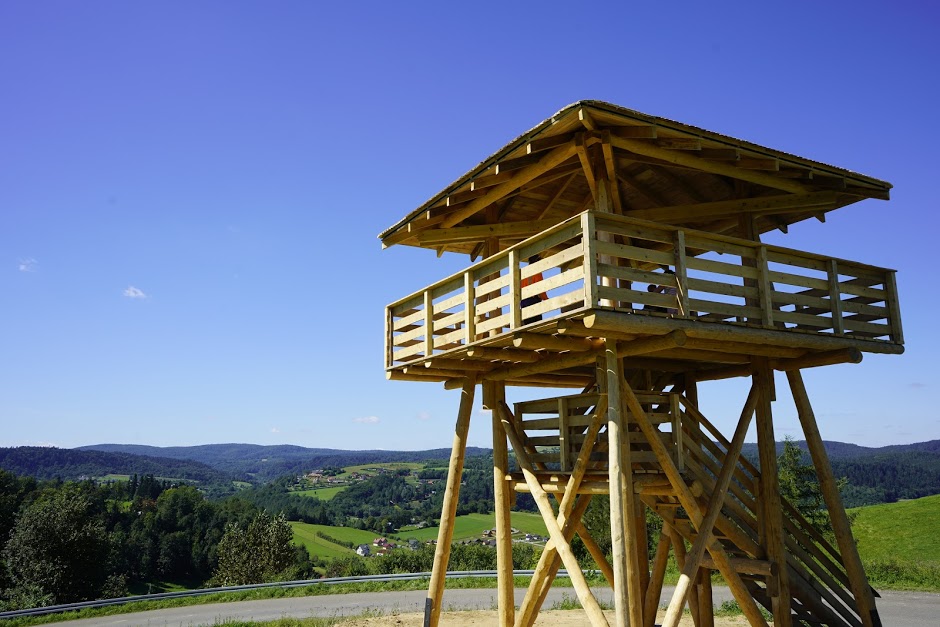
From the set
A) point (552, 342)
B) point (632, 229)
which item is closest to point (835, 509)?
point (552, 342)

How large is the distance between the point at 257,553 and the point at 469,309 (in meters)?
44.5

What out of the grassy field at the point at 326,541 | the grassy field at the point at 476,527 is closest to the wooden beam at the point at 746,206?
the grassy field at the point at 476,527

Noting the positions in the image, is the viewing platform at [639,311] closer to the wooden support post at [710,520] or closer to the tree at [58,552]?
the wooden support post at [710,520]

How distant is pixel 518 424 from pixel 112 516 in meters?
87.7

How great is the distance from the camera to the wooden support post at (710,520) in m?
10.1

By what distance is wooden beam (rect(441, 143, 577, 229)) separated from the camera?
423 inches

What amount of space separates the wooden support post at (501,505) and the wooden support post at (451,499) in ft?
1.24

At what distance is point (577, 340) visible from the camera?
1044cm

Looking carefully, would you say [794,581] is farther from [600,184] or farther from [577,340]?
[600,184]

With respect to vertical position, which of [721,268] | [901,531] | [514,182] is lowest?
[901,531]

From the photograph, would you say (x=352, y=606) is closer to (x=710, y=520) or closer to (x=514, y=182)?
(x=710, y=520)

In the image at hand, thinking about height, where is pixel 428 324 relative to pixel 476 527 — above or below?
above

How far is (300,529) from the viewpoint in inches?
3780

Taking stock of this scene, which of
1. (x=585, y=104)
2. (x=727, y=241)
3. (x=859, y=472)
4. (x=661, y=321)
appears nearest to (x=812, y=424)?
(x=727, y=241)
